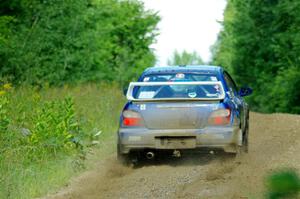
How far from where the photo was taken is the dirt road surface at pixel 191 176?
8.34 metres

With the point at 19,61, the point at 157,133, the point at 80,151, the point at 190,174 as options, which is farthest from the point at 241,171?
the point at 19,61

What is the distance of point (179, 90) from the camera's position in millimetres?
11984

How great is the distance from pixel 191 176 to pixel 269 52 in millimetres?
44974

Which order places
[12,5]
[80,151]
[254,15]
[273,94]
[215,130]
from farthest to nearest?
1. [254,15]
2. [273,94]
3. [12,5]
4. [80,151]
5. [215,130]

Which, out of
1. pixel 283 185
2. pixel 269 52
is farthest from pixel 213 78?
pixel 269 52

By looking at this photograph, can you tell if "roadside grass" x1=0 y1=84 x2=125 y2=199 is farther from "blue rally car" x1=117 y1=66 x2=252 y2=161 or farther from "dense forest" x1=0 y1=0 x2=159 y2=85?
"dense forest" x1=0 y1=0 x2=159 y2=85

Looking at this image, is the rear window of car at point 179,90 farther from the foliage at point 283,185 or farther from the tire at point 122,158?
the foliage at point 283,185

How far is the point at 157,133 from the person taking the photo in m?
11.2

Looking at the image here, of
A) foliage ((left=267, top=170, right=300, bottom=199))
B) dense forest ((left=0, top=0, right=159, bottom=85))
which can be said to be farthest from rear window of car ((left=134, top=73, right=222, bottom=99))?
dense forest ((left=0, top=0, right=159, bottom=85))

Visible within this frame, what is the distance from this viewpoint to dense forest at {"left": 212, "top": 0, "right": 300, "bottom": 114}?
147 ft

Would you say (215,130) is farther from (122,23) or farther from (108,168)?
(122,23)

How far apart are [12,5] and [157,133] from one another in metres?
19.1

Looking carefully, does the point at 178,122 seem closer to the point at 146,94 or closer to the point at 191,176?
the point at 146,94

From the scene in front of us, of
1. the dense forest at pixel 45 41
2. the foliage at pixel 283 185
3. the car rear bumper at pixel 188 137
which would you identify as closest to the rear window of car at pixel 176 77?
the car rear bumper at pixel 188 137
